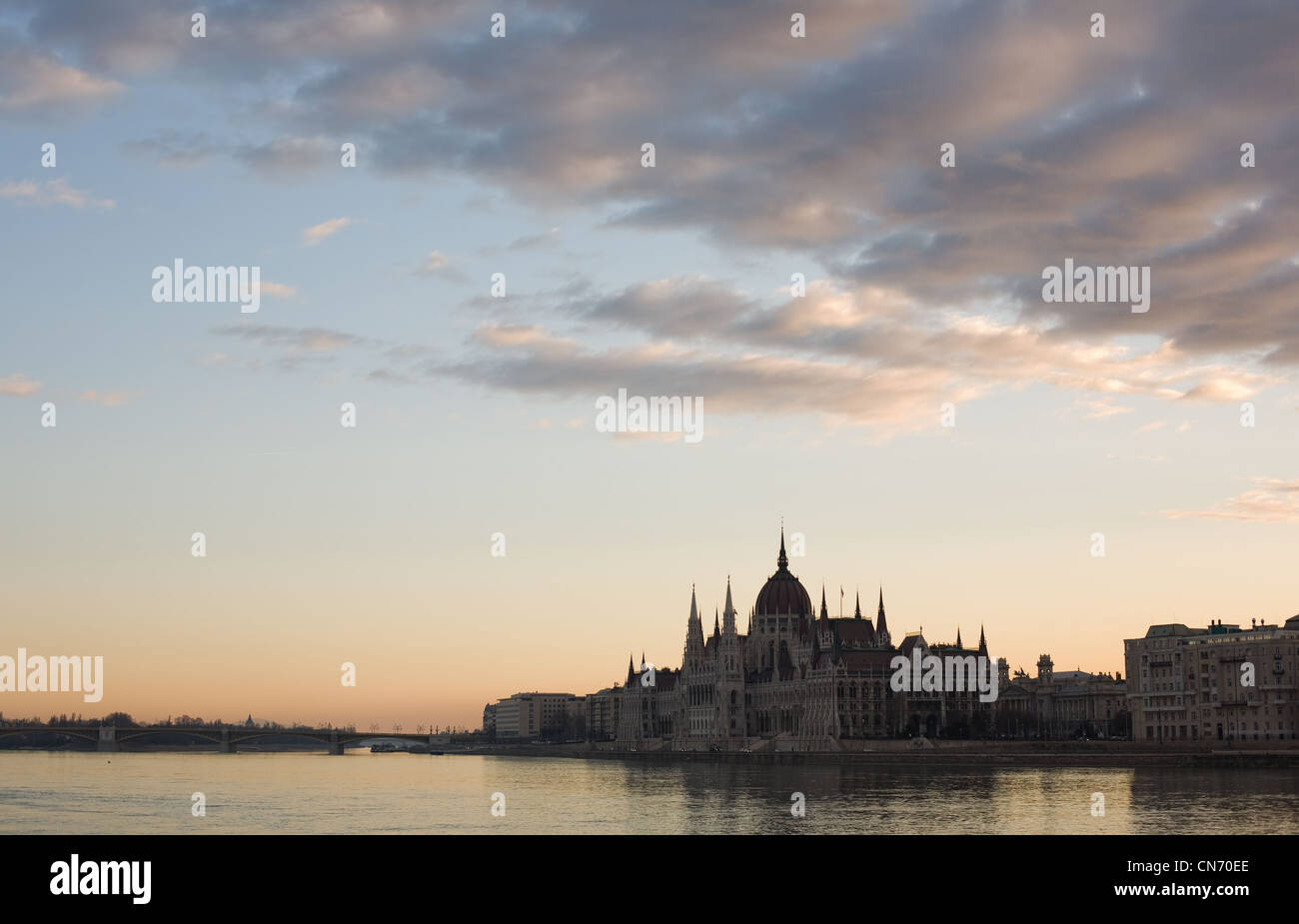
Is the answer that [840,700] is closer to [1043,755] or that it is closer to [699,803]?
[1043,755]

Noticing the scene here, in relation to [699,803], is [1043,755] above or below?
below

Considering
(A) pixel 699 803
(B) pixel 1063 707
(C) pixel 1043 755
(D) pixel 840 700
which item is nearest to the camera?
(A) pixel 699 803

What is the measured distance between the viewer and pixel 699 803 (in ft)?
253

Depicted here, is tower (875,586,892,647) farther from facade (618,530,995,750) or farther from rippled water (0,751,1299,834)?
rippled water (0,751,1299,834)

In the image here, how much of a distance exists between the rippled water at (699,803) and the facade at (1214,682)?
89.2ft

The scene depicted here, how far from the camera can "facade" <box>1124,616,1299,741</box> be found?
128 metres

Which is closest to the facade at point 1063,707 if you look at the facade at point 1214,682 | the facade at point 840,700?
the facade at point 840,700

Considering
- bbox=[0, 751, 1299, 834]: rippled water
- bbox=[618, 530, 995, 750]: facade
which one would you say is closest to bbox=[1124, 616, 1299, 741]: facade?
bbox=[618, 530, 995, 750]: facade

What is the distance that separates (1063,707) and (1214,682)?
57.7 meters

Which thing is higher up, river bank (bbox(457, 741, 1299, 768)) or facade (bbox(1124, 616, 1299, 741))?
facade (bbox(1124, 616, 1299, 741))

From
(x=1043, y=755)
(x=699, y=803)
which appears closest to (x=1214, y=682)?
(x=1043, y=755)

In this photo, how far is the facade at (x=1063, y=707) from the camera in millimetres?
169125

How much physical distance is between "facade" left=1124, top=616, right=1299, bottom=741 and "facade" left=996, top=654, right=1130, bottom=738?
24285 millimetres
